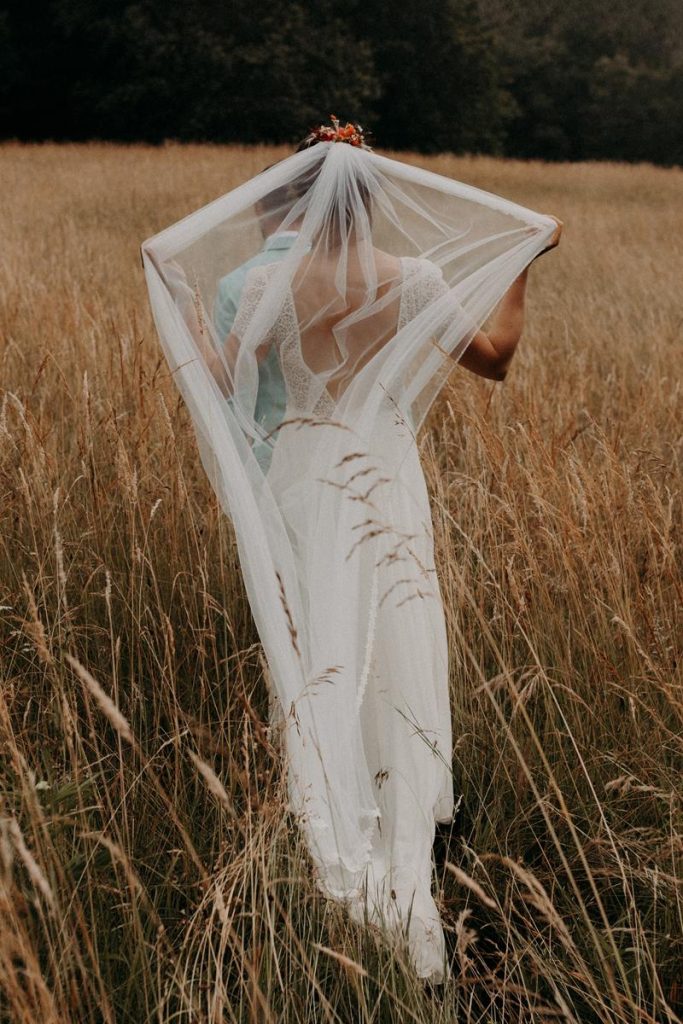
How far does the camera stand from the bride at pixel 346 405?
1849 millimetres

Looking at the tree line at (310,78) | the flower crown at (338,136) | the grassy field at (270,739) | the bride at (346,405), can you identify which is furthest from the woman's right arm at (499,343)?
the tree line at (310,78)

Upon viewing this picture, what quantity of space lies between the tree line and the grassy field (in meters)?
23.7

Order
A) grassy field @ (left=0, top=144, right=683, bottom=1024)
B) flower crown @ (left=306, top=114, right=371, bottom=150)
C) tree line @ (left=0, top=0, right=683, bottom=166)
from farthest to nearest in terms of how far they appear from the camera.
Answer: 1. tree line @ (left=0, top=0, right=683, bottom=166)
2. flower crown @ (left=306, top=114, right=371, bottom=150)
3. grassy field @ (left=0, top=144, right=683, bottom=1024)

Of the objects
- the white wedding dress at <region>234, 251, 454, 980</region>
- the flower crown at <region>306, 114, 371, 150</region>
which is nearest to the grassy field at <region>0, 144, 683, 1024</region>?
the white wedding dress at <region>234, 251, 454, 980</region>

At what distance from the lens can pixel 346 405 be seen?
2094 millimetres

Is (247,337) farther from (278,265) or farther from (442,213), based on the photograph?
(442,213)

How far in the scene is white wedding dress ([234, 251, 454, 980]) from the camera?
180 centimetres

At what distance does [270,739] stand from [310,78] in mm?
26647

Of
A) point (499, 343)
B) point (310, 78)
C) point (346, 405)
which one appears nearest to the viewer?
point (346, 405)

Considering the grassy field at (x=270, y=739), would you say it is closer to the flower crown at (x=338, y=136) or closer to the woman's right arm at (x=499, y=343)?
the woman's right arm at (x=499, y=343)

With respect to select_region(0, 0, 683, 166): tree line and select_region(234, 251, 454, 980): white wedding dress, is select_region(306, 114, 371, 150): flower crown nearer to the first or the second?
select_region(234, 251, 454, 980): white wedding dress

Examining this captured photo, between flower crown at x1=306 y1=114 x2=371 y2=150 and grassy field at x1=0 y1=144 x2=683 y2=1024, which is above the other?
flower crown at x1=306 y1=114 x2=371 y2=150

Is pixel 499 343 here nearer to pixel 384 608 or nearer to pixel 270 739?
pixel 384 608

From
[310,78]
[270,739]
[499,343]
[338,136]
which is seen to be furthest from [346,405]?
[310,78]
